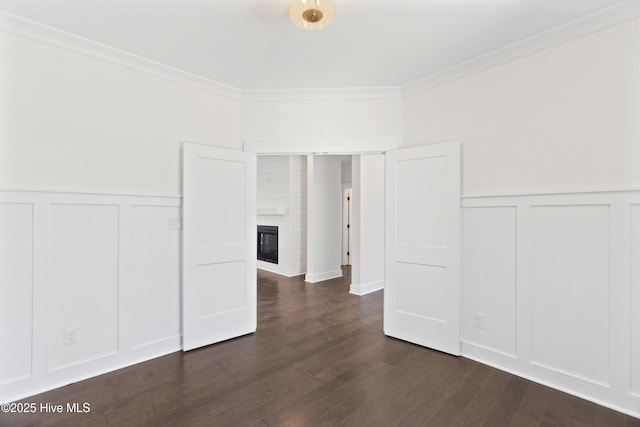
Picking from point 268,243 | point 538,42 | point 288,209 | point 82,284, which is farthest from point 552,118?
point 268,243

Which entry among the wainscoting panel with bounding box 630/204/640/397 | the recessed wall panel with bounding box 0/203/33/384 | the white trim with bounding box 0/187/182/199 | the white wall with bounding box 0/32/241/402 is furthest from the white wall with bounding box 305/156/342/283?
the wainscoting panel with bounding box 630/204/640/397

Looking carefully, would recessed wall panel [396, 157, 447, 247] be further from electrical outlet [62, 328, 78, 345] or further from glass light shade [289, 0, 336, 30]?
electrical outlet [62, 328, 78, 345]

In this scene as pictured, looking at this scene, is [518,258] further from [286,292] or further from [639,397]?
[286,292]

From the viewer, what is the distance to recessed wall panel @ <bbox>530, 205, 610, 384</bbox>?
80.4 inches

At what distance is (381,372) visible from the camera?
241 centimetres

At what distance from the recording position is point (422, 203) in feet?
9.67

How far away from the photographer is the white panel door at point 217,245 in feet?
9.28

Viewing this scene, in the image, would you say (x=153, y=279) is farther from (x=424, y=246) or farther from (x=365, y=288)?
(x=365, y=288)

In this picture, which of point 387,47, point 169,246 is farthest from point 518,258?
point 169,246

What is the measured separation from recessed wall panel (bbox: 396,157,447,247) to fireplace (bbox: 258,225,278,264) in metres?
3.78

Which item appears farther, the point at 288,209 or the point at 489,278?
the point at 288,209

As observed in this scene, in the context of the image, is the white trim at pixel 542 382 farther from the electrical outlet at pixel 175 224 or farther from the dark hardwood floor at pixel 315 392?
the electrical outlet at pixel 175 224

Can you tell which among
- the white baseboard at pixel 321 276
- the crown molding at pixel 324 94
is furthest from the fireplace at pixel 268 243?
the crown molding at pixel 324 94

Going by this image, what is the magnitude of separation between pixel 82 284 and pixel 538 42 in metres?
4.09
